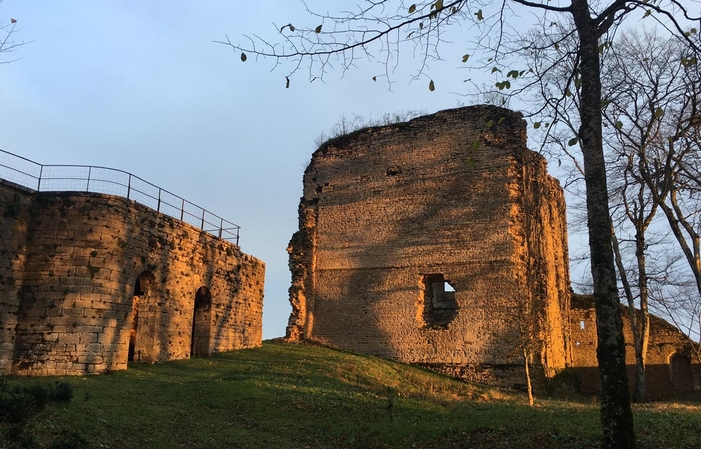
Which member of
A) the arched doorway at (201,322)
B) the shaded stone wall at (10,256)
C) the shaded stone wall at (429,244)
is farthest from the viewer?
the arched doorway at (201,322)

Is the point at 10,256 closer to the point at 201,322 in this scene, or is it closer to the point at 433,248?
the point at 201,322

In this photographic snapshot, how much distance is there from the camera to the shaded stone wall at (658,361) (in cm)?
2364

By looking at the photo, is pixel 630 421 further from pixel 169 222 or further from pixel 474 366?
pixel 169 222

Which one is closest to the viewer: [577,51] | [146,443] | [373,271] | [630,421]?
[630,421]

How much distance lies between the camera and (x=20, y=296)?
555 inches

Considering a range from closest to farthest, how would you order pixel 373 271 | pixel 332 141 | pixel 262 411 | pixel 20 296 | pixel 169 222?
→ pixel 262 411 → pixel 20 296 → pixel 169 222 → pixel 373 271 → pixel 332 141

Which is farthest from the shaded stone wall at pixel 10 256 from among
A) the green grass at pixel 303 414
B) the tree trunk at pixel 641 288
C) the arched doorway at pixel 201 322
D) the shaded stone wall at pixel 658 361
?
the shaded stone wall at pixel 658 361

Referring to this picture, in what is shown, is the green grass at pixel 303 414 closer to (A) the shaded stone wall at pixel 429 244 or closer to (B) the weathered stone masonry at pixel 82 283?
(B) the weathered stone masonry at pixel 82 283

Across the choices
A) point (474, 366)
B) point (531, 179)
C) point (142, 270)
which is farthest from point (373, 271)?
point (142, 270)

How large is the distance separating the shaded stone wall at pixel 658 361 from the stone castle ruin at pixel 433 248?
97.4 inches

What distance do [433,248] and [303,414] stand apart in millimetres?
10156

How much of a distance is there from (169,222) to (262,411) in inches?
338

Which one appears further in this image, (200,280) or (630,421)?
(200,280)

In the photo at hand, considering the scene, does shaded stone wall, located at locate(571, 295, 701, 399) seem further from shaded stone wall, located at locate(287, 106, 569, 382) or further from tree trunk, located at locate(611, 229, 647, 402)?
tree trunk, located at locate(611, 229, 647, 402)
